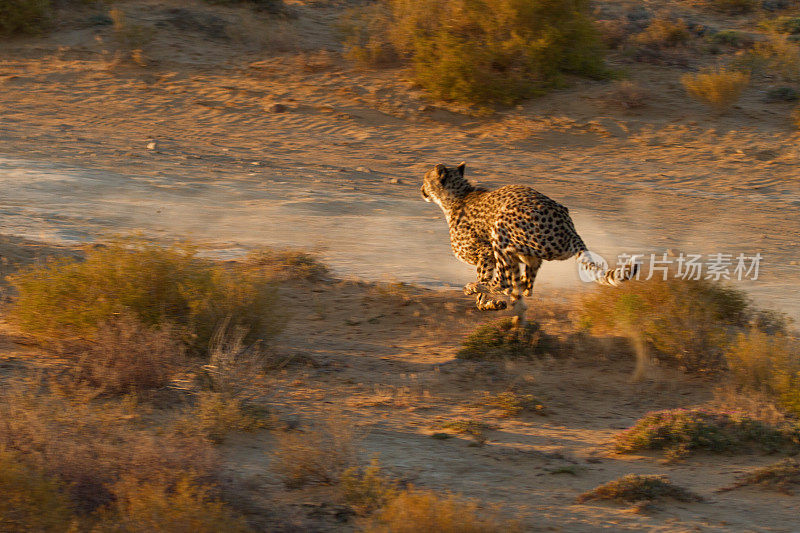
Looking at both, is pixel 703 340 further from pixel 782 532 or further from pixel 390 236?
pixel 390 236

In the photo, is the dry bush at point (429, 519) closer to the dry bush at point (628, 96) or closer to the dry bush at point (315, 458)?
the dry bush at point (315, 458)

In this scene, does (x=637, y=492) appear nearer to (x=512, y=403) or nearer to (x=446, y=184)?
(x=512, y=403)

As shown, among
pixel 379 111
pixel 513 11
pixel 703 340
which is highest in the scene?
pixel 513 11

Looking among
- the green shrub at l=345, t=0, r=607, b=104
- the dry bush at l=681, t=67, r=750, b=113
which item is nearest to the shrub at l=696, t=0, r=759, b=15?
the green shrub at l=345, t=0, r=607, b=104

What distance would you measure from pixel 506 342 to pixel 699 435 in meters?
2.14

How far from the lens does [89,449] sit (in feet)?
15.3

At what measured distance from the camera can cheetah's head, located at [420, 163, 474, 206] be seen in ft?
26.7

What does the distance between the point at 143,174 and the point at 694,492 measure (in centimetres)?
1094

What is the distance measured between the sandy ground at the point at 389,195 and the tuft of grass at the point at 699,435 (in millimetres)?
138

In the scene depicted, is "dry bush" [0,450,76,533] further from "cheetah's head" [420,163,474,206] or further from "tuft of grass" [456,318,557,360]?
"cheetah's head" [420,163,474,206]

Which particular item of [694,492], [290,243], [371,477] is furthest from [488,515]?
[290,243]

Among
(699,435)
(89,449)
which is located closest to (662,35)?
(699,435)

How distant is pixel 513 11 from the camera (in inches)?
688

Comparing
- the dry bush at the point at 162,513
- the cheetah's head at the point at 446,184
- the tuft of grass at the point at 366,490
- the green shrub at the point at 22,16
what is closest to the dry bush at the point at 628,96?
the cheetah's head at the point at 446,184
